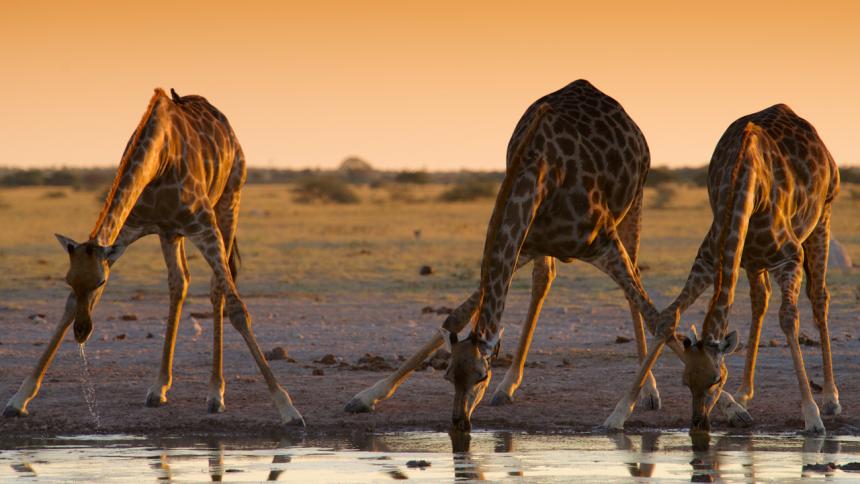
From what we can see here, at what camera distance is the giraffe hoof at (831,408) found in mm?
10891

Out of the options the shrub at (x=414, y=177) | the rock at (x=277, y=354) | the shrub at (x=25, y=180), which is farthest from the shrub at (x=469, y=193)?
the rock at (x=277, y=354)

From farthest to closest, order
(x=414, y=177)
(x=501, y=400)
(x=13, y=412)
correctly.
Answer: (x=414, y=177), (x=501, y=400), (x=13, y=412)

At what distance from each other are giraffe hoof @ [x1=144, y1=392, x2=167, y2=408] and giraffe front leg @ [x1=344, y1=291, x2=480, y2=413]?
1.47 meters

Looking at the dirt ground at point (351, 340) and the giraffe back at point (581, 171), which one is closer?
the giraffe back at point (581, 171)

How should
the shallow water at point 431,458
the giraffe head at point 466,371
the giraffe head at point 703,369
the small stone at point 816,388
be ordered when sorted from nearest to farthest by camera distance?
1. the shallow water at point 431,458
2. the giraffe head at point 466,371
3. the giraffe head at point 703,369
4. the small stone at point 816,388

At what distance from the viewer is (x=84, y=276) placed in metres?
9.60

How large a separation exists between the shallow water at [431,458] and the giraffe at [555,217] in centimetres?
54

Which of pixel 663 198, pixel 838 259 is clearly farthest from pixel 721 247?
pixel 663 198

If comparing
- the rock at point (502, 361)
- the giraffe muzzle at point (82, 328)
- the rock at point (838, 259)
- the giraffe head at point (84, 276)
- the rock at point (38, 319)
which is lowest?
the rock at point (38, 319)

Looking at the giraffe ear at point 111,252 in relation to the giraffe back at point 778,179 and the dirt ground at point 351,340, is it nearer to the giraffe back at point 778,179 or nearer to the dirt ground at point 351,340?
the dirt ground at point 351,340

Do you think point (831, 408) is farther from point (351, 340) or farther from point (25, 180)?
point (25, 180)

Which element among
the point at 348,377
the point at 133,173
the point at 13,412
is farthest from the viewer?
the point at 348,377

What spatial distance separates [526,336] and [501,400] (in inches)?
30.8

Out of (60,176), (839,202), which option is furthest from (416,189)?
(839,202)
